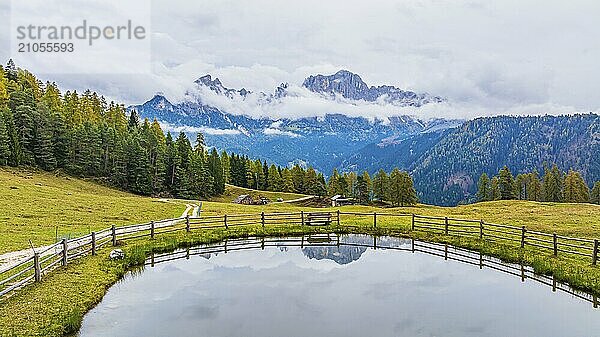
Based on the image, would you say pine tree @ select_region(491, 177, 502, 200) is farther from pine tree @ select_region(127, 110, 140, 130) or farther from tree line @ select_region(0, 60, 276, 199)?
pine tree @ select_region(127, 110, 140, 130)

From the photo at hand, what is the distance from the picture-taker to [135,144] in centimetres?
9819

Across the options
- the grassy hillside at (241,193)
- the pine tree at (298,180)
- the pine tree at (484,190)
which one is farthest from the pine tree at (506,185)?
the pine tree at (298,180)

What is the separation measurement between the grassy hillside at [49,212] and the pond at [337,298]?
1114cm

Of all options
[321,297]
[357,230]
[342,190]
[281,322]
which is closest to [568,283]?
[321,297]

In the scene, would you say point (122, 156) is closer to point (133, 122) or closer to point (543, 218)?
point (133, 122)

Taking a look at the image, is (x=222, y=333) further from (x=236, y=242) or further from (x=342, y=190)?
(x=342, y=190)

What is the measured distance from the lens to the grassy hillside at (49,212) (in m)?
37.4

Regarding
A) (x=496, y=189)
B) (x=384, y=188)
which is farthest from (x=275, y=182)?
(x=496, y=189)

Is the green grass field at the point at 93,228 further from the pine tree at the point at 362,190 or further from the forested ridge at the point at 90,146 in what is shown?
the pine tree at the point at 362,190

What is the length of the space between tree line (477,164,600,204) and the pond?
329 ft

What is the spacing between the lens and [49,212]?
47.7m

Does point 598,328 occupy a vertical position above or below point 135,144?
below

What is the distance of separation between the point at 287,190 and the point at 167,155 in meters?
50.8

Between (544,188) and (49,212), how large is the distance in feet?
411
